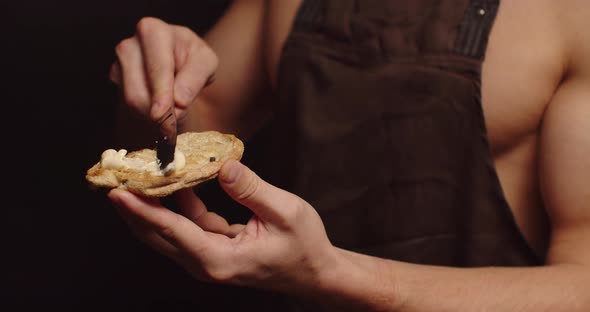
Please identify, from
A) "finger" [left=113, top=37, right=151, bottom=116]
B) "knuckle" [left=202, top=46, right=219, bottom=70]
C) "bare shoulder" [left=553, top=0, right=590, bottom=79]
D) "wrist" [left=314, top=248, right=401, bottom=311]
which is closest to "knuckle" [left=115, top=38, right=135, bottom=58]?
"finger" [left=113, top=37, right=151, bottom=116]

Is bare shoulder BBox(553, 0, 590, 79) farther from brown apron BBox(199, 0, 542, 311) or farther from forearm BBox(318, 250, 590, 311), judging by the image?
forearm BBox(318, 250, 590, 311)

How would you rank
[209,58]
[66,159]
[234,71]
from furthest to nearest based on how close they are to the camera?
[66,159] → [234,71] → [209,58]

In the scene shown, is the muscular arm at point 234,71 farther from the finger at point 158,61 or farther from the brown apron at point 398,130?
the finger at point 158,61

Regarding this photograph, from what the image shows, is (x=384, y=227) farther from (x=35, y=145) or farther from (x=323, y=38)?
(x=35, y=145)

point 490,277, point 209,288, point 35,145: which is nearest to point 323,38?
point 490,277

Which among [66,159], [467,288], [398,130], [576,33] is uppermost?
[576,33]

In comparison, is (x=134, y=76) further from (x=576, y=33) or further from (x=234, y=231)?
(x=576, y=33)

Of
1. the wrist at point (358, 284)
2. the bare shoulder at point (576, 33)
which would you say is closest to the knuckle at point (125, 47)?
the wrist at point (358, 284)

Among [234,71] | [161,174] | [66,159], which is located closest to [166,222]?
[161,174]
